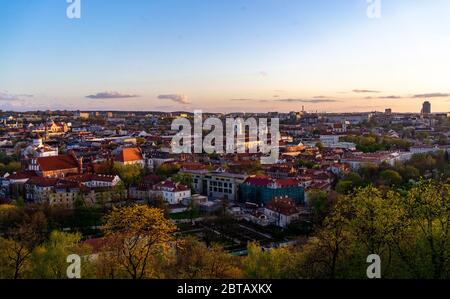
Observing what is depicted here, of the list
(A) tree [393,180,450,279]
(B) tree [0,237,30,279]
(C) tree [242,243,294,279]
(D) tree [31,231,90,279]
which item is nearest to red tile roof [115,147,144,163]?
Result: (D) tree [31,231,90,279]

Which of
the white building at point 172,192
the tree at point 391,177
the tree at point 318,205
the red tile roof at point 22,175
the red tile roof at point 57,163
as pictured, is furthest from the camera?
the red tile roof at point 57,163

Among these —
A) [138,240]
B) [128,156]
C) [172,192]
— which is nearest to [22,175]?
[128,156]

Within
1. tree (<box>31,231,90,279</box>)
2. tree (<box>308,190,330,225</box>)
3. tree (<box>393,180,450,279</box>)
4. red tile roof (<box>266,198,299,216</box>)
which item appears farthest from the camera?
red tile roof (<box>266,198,299,216</box>)

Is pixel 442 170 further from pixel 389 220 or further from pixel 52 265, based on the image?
pixel 52 265

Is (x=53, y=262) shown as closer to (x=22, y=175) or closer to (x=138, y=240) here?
(x=138, y=240)

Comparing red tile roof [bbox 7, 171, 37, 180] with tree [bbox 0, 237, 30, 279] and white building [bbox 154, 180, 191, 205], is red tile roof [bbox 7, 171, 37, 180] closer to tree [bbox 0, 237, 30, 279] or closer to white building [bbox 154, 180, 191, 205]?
white building [bbox 154, 180, 191, 205]

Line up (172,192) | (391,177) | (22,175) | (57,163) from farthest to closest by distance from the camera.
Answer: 1. (57,163)
2. (22,175)
3. (391,177)
4. (172,192)

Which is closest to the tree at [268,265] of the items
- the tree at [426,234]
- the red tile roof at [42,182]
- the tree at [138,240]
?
the tree at [138,240]

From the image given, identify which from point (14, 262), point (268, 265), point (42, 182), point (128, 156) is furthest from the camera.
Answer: point (128, 156)
